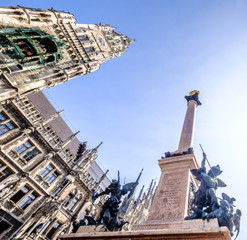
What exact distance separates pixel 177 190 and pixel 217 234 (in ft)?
10.1

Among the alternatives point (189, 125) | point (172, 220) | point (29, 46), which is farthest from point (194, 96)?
point (29, 46)

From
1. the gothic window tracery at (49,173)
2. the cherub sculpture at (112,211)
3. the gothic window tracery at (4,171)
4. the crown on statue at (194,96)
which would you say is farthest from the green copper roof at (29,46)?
the cherub sculpture at (112,211)

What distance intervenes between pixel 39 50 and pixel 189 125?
20148 millimetres

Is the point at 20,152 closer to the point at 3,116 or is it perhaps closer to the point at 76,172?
the point at 3,116

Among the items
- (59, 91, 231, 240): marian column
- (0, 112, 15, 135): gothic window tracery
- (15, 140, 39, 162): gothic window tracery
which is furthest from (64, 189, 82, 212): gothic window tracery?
(59, 91, 231, 240): marian column

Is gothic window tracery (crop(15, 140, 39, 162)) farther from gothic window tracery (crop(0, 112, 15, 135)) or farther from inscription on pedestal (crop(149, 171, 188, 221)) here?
inscription on pedestal (crop(149, 171, 188, 221))

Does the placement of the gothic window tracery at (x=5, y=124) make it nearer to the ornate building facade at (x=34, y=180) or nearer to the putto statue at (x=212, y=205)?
the ornate building facade at (x=34, y=180)

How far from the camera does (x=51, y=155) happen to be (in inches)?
917

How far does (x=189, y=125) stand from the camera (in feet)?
35.3

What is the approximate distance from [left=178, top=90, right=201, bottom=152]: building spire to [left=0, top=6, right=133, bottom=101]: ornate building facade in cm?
1504

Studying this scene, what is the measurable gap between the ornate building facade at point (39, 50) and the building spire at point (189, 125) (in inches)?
592

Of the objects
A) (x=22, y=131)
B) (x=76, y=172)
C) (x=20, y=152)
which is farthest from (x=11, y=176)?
(x=76, y=172)

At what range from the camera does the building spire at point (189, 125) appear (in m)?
9.52

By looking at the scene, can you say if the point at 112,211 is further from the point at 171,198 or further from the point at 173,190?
the point at 173,190
